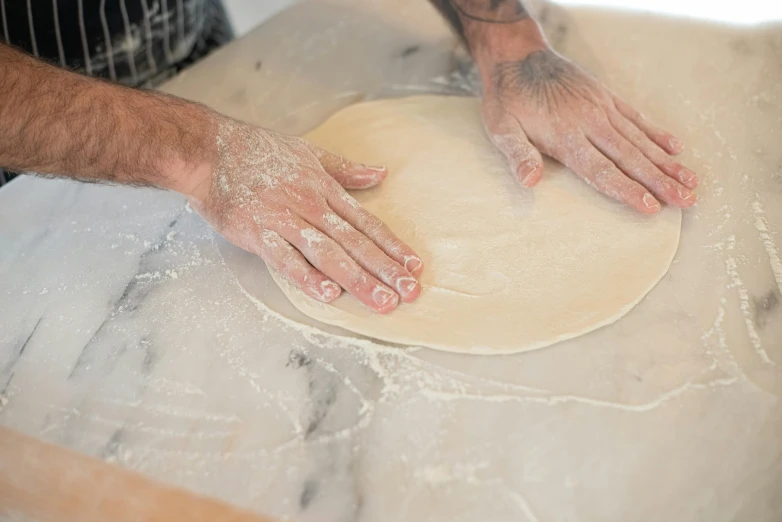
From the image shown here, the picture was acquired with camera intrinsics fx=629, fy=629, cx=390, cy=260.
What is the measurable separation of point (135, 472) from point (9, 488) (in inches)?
7.5

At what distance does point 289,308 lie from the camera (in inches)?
42.1

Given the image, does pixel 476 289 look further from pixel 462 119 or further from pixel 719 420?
pixel 462 119

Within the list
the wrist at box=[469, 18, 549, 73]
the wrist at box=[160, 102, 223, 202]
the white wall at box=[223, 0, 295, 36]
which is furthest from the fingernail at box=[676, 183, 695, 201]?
the white wall at box=[223, 0, 295, 36]

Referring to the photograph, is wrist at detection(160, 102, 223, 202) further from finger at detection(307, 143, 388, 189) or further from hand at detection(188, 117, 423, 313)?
finger at detection(307, 143, 388, 189)

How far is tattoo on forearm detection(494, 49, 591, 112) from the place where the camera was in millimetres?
1282

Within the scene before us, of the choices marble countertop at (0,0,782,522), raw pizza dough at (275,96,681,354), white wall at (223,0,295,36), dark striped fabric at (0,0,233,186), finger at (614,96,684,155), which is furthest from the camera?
white wall at (223,0,295,36)

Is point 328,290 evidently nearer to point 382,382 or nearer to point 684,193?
point 382,382

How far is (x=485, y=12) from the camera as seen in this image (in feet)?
4.81

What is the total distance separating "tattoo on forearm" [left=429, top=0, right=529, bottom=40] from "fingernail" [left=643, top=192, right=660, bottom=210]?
1.82 feet

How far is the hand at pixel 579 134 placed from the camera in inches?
45.8

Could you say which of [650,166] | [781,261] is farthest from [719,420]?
[650,166]

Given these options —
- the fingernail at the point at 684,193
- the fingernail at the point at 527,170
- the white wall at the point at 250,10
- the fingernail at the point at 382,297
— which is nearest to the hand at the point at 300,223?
the fingernail at the point at 382,297

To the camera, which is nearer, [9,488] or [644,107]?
[9,488]

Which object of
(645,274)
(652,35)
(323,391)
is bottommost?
(323,391)
